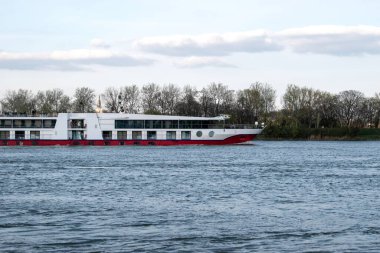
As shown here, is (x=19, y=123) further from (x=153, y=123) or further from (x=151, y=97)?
(x=151, y=97)

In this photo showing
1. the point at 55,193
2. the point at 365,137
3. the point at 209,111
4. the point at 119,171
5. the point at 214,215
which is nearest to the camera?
the point at 214,215

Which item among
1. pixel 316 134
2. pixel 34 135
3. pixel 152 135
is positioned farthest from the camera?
pixel 316 134

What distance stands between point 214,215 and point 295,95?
159 meters

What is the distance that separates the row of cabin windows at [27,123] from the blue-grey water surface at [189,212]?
201 feet

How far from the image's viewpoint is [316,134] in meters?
177

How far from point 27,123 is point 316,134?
7694cm

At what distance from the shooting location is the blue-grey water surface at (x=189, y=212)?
2833 cm

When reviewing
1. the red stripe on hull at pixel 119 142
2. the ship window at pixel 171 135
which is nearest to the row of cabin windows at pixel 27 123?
the red stripe on hull at pixel 119 142

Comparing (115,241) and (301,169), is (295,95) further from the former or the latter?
(115,241)

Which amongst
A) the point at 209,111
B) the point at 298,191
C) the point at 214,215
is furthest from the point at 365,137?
the point at 214,215

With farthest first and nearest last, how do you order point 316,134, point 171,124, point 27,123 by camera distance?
point 316,134 → point 171,124 → point 27,123

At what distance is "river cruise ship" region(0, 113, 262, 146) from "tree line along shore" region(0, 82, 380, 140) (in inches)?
2188

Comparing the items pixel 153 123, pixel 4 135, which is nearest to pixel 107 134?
pixel 153 123

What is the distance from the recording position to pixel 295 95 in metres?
192
